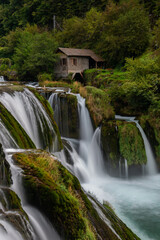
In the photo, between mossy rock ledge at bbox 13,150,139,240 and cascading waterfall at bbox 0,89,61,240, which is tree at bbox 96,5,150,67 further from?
mossy rock ledge at bbox 13,150,139,240

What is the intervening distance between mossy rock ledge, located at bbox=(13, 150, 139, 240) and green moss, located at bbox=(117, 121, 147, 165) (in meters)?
7.79

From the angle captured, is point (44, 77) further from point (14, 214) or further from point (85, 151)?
point (14, 214)

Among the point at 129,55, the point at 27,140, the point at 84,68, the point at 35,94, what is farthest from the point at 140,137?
the point at 84,68

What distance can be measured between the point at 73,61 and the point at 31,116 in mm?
21653

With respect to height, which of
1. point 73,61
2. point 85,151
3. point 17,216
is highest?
point 73,61

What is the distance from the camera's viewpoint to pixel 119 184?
1255 centimetres

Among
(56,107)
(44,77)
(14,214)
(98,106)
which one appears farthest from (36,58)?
(14,214)

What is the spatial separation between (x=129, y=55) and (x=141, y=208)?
22.6 m

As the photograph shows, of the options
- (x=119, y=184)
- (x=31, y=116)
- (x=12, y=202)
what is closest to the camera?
(x=12, y=202)

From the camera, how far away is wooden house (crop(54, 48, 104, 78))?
29.9 metres

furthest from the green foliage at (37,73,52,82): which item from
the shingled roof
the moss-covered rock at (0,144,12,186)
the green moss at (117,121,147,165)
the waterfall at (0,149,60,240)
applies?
the moss-covered rock at (0,144,12,186)

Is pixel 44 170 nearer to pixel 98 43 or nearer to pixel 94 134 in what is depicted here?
pixel 94 134

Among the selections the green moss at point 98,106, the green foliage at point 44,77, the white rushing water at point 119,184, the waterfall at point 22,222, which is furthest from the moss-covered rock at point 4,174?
the green foliage at point 44,77

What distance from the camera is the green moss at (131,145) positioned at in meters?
13.6
